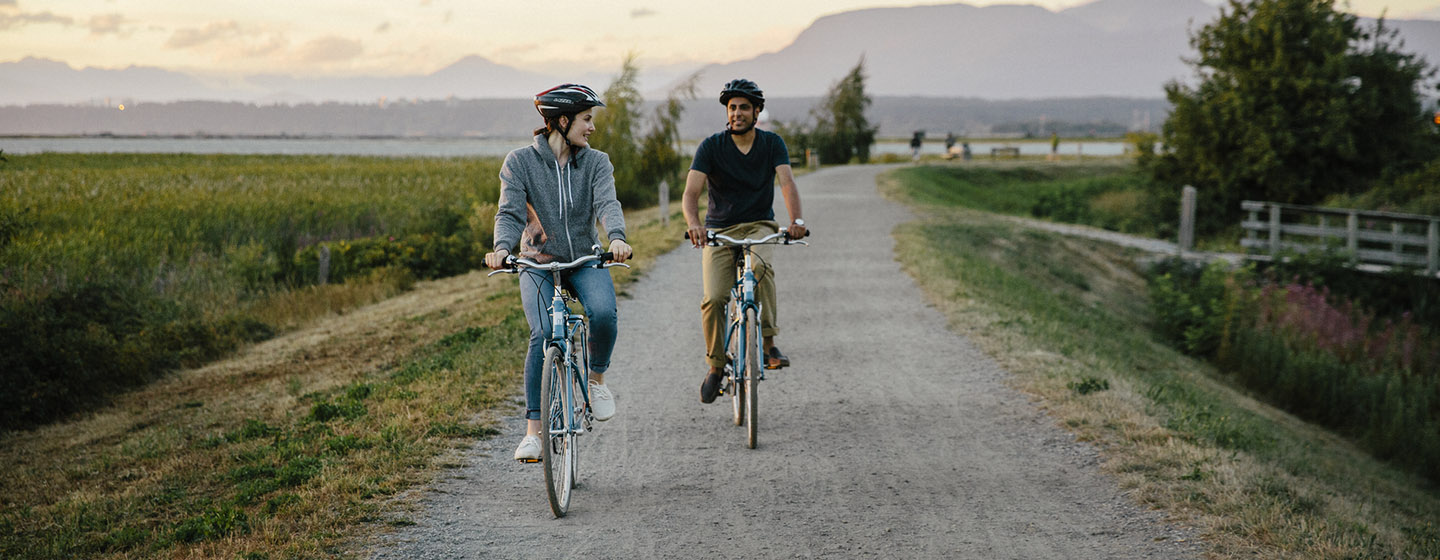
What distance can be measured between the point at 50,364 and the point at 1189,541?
11059 millimetres

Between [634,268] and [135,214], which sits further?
[135,214]

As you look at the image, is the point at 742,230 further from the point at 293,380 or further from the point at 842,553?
the point at 293,380

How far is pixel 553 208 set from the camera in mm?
4887

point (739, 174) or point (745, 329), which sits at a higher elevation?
point (739, 174)

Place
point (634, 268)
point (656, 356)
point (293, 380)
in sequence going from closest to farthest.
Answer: point (656, 356)
point (293, 380)
point (634, 268)

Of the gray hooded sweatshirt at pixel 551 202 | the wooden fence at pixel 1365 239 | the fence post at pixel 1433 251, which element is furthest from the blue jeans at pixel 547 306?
the fence post at pixel 1433 251

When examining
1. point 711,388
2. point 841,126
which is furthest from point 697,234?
point 841,126

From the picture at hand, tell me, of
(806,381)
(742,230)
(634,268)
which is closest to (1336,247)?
(634,268)

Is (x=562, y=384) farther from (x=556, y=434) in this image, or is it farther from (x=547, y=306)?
(x=547, y=306)

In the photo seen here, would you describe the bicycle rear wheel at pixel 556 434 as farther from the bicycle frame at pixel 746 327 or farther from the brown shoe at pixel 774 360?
the brown shoe at pixel 774 360

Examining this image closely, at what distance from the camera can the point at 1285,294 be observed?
1828cm

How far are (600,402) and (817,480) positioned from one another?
1342 mm

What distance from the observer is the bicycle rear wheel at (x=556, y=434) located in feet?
15.5

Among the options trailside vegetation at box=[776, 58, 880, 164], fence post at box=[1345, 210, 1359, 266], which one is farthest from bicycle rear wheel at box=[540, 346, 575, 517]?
trailside vegetation at box=[776, 58, 880, 164]
